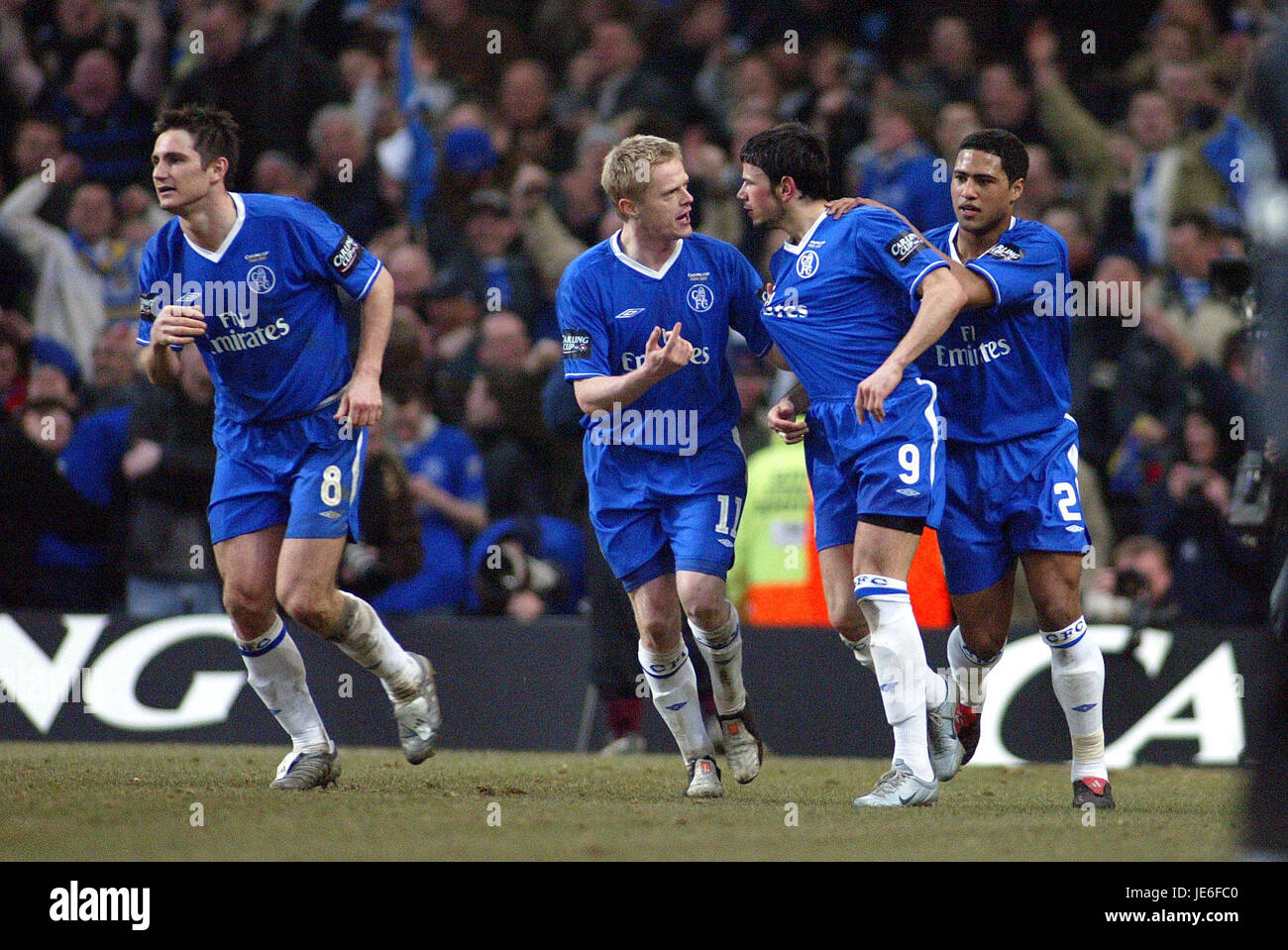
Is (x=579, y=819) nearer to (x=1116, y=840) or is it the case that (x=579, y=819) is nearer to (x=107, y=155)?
(x=1116, y=840)

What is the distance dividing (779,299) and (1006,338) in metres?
0.94

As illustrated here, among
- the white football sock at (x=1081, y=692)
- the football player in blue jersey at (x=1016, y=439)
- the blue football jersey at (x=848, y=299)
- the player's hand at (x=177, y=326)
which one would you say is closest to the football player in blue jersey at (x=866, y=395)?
the blue football jersey at (x=848, y=299)

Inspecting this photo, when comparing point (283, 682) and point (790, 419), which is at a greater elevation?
point (790, 419)

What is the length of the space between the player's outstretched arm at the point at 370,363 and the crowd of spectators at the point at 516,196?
91.1 inches

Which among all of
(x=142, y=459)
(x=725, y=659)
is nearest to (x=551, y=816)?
(x=725, y=659)

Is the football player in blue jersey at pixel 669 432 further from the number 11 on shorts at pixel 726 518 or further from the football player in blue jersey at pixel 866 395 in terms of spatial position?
the football player in blue jersey at pixel 866 395

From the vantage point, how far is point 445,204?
13.1 meters

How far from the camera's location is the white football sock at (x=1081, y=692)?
6984 millimetres

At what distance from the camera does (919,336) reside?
6.39m

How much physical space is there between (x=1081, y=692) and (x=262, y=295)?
3722 millimetres

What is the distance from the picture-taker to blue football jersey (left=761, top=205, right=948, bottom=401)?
6.71 metres

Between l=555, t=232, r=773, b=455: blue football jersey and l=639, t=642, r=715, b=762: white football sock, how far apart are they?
2.81 ft

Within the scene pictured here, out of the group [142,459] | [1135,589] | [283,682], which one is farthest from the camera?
[142,459]

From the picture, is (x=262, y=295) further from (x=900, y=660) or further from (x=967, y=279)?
(x=900, y=660)
